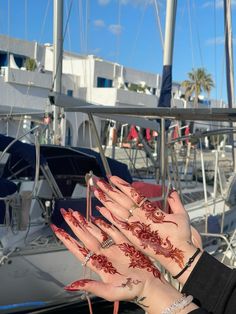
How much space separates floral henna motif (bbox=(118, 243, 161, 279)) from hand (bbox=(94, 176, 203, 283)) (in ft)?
0.11

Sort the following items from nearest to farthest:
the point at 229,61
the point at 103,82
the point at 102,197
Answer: the point at 102,197 → the point at 229,61 → the point at 103,82

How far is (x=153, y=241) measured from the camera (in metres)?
1.64

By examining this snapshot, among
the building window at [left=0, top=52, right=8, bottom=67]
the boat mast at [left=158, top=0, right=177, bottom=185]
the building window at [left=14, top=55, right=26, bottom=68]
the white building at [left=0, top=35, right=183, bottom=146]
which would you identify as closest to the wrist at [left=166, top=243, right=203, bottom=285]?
the boat mast at [left=158, top=0, right=177, bottom=185]

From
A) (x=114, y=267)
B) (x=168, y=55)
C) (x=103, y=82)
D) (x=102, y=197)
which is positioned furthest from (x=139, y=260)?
(x=103, y=82)

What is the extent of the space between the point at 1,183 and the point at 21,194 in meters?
0.37

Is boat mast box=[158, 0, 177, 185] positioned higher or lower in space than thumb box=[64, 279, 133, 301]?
higher

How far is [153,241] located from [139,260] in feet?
0.33

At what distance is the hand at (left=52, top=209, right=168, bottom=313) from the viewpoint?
148 cm

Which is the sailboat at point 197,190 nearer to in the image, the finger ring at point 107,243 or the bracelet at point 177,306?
the finger ring at point 107,243

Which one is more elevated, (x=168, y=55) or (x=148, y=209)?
(x=168, y=55)

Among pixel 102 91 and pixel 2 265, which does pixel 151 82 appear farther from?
pixel 2 265

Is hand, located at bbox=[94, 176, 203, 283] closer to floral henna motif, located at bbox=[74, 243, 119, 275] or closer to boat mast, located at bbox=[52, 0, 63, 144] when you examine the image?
floral henna motif, located at bbox=[74, 243, 119, 275]

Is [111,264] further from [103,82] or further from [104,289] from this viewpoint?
[103,82]

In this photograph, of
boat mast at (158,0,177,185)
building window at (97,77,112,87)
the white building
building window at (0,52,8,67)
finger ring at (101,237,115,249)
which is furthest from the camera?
building window at (97,77,112,87)
